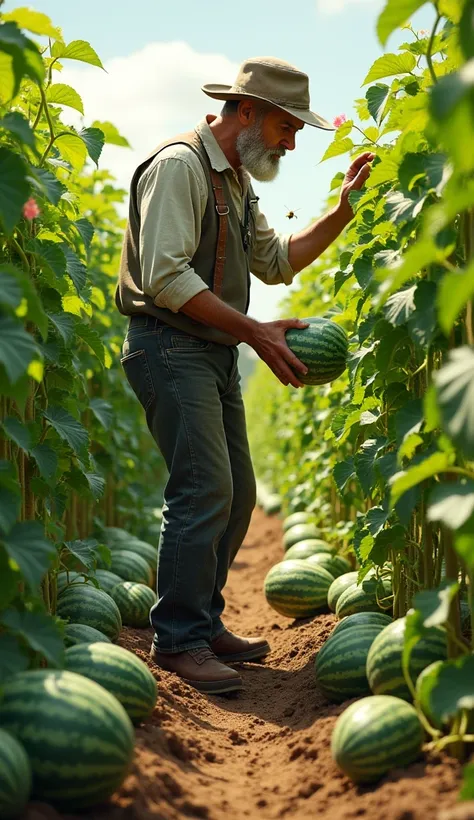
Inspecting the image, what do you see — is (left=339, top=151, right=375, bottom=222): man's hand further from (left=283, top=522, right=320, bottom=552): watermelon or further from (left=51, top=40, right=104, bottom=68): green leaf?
(left=283, top=522, right=320, bottom=552): watermelon

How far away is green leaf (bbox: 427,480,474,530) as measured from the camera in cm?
228

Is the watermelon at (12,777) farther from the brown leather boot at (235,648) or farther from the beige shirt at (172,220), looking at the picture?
the brown leather boot at (235,648)

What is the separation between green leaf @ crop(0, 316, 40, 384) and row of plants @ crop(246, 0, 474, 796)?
0.99 metres

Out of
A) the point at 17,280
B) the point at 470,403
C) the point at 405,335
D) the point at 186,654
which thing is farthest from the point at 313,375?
the point at 470,403

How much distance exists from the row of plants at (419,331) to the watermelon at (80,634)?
122cm

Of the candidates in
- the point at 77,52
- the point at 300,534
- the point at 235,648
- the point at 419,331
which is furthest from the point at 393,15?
the point at 300,534

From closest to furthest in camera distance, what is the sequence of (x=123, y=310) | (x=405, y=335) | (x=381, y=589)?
1. (x=405, y=335)
2. (x=381, y=589)
3. (x=123, y=310)

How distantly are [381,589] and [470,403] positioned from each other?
2.55 metres

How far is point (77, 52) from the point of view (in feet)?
12.2

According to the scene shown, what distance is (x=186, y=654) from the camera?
454 cm

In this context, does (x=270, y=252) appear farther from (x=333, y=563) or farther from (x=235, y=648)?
(x=235, y=648)

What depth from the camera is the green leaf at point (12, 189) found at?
273 cm

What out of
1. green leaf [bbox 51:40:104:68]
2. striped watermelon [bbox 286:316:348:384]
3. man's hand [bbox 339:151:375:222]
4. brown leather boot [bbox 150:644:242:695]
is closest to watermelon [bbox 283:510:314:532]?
brown leather boot [bbox 150:644:242:695]

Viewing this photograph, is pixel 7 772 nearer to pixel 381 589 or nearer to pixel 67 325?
pixel 67 325
